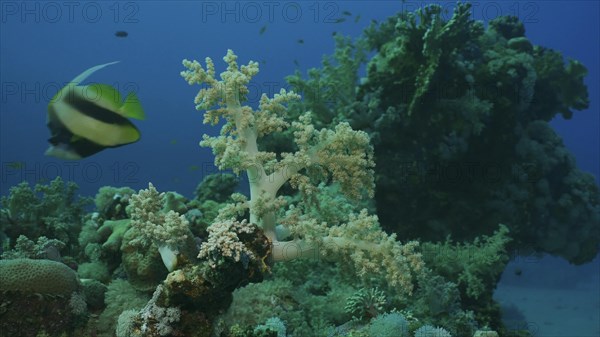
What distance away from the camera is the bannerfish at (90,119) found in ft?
11.1

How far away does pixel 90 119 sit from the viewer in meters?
3.38

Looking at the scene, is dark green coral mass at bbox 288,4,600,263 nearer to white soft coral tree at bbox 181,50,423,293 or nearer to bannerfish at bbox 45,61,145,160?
white soft coral tree at bbox 181,50,423,293

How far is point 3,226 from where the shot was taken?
21.6 ft

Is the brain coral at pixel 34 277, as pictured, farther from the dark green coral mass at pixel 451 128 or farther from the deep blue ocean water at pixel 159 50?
the deep blue ocean water at pixel 159 50

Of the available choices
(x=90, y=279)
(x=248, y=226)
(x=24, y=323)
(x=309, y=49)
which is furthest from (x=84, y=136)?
(x=309, y=49)

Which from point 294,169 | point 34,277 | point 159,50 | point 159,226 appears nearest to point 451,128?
point 294,169

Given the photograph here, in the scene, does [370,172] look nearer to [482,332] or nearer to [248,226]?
[248,226]

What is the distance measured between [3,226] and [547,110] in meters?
11.7

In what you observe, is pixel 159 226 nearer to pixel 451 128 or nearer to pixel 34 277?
pixel 34 277

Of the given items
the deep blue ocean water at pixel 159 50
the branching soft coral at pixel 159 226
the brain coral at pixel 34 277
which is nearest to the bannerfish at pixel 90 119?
the branching soft coral at pixel 159 226

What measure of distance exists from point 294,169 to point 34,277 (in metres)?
2.61

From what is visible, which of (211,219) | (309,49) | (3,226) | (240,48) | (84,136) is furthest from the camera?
(309,49)

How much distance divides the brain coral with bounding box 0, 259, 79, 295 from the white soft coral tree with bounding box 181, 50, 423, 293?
1.64 metres

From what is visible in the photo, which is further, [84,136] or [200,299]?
[200,299]
